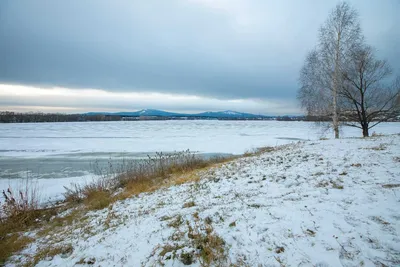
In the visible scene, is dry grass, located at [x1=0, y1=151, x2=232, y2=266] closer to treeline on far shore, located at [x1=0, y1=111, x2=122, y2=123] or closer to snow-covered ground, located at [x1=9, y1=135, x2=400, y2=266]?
snow-covered ground, located at [x1=9, y1=135, x2=400, y2=266]

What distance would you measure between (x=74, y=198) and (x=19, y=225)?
191 cm

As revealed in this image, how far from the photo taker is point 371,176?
4492 millimetres

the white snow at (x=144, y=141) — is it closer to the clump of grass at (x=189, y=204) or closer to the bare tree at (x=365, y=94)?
the bare tree at (x=365, y=94)

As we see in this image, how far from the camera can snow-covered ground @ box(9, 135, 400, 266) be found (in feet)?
8.20

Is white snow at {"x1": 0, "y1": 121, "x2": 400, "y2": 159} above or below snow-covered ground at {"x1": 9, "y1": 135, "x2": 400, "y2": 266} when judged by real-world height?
below

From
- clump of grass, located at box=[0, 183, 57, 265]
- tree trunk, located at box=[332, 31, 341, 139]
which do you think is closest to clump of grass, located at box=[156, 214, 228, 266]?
clump of grass, located at box=[0, 183, 57, 265]

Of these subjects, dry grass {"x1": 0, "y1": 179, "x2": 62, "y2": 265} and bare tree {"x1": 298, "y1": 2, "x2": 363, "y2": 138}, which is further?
bare tree {"x1": 298, "y1": 2, "x2": 363, "y2": 138}

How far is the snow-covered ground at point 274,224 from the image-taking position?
2.50 meters

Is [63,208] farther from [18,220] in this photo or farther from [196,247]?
[196,247]

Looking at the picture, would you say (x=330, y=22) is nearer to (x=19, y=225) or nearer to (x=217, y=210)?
(x=217, y=210)

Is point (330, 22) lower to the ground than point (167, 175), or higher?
higher

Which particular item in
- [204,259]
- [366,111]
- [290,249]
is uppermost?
[366,111]

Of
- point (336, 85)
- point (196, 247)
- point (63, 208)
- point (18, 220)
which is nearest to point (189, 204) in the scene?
point (196, 247)

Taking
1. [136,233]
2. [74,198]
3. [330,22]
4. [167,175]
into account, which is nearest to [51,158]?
[74,198]
